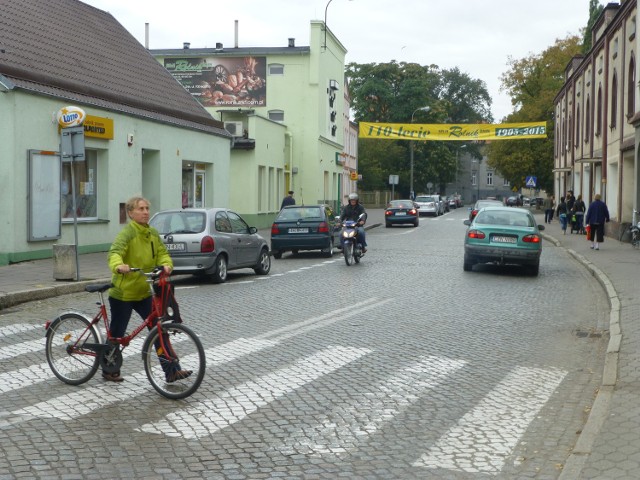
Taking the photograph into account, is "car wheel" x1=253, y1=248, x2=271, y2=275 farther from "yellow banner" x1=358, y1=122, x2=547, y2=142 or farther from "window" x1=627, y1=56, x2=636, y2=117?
"yellow banner" x1=358, y1=122, x2=547, y2=142

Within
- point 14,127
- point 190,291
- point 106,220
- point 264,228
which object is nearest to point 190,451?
point 190,291

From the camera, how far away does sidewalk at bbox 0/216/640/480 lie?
5492 mm

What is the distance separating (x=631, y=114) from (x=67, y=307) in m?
23.2

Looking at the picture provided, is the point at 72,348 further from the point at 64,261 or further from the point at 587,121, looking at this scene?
the point at 587,121

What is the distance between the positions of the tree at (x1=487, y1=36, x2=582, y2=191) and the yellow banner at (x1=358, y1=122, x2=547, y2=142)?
74.0ft

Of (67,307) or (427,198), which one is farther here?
(427,198)

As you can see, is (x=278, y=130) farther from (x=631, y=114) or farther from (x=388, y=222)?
(x=631, y=114)

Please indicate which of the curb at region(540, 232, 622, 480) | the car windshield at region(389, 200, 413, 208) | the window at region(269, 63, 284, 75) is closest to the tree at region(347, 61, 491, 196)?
the window at region(269, 63, 284, 75)

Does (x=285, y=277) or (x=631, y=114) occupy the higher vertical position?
(x=631, y=114)

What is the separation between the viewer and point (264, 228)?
40500mm

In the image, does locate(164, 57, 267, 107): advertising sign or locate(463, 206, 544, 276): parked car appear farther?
locate(164, 57, 267, 107): advertising sign

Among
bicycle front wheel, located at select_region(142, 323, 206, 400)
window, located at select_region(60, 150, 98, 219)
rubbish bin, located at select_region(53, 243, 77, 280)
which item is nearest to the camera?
bicycle front wheel, located at select_region(142, 323, 206, 400)

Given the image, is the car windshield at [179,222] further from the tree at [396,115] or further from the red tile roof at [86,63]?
the tree at [396,115]

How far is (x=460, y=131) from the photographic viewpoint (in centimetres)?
4734
